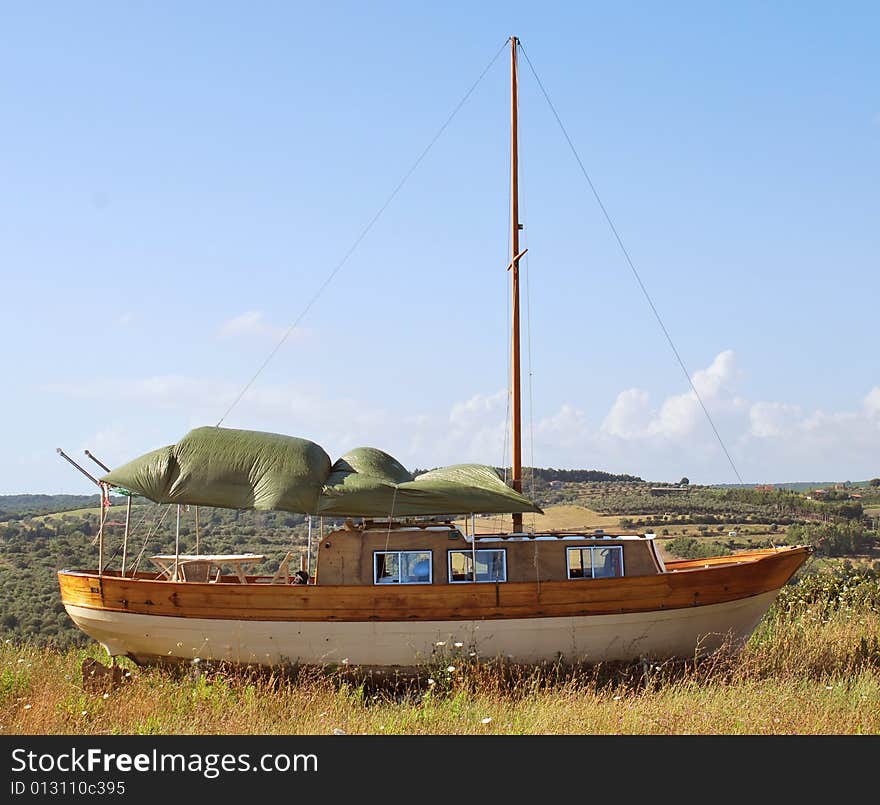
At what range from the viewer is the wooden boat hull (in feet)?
48.1

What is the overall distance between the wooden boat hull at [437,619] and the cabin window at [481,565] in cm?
44

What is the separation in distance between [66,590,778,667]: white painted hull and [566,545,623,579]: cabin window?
Answer: 2.65 feet

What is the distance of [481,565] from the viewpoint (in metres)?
15.2

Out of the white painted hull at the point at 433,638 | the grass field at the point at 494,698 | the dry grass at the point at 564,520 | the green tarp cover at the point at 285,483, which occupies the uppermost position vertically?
the green tarp cover at the point at 285,483

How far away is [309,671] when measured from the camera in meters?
14.7

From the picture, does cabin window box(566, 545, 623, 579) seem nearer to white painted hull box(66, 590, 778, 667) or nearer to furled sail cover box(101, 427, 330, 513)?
white painted hull box(66, 590, 778, 667)

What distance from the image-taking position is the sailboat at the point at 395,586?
1468 centimetres

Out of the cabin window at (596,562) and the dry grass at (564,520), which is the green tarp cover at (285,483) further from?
the dry grass at (564,520)

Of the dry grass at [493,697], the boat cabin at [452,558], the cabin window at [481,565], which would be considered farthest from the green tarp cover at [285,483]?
the dry grass at [493,697]

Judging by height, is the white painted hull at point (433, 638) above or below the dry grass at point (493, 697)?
above

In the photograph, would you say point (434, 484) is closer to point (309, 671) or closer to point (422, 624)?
point (422, 624)

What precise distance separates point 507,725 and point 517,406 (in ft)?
24.1

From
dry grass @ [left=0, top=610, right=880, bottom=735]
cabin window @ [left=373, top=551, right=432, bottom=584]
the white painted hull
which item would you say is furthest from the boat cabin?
dry grass @ [left=0, top=610, right=880, bottom=735]

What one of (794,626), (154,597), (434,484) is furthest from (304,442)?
(794,626)
